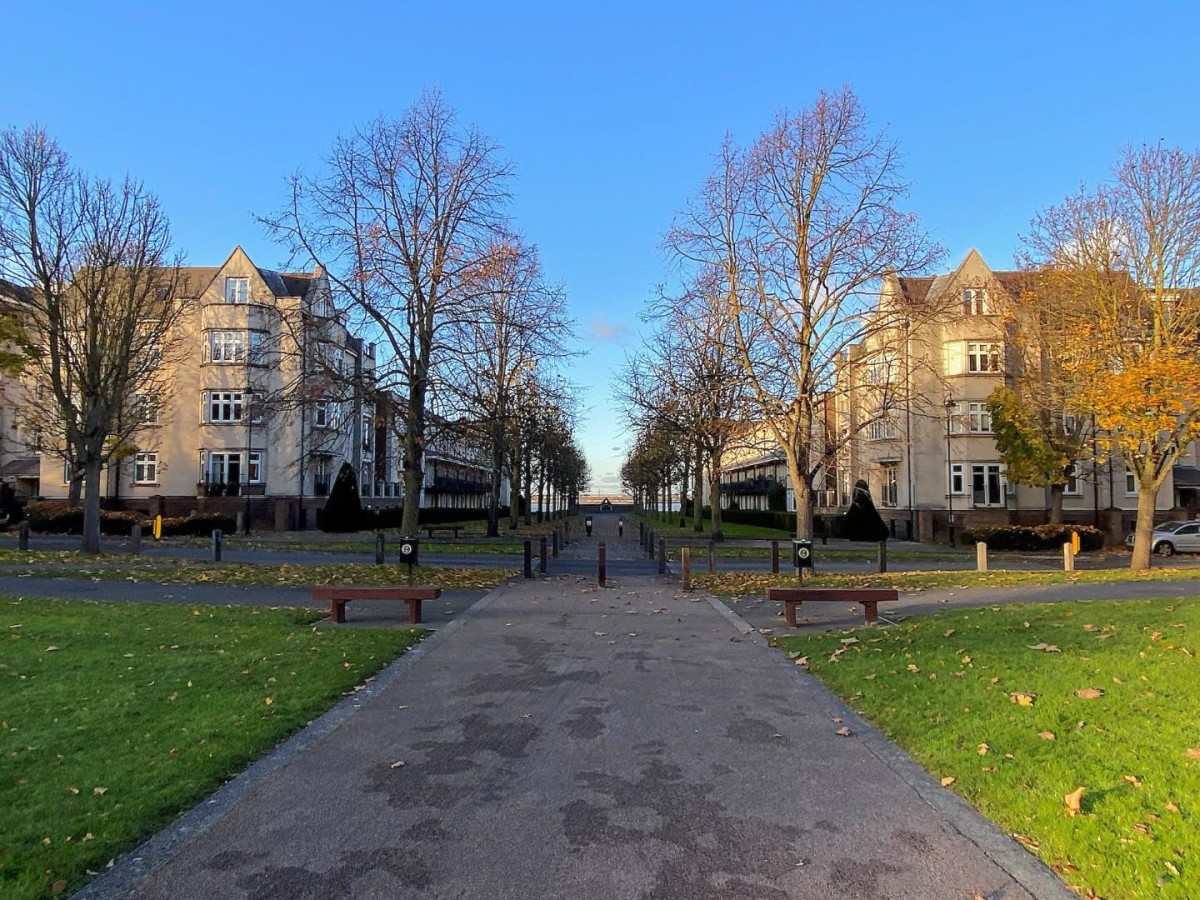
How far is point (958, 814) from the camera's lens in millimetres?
4883

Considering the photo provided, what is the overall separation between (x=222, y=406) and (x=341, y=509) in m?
8.79

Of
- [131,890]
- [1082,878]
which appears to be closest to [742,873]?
[1082,878]

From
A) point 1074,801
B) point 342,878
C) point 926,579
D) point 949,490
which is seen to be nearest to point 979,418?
point 949,490

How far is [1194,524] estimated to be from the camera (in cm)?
3291

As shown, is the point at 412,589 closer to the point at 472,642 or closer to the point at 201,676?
the point at 472,642

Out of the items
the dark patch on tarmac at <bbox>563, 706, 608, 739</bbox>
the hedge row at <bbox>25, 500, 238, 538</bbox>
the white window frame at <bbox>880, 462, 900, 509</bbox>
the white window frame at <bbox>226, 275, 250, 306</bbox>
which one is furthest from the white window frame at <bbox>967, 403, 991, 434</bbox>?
the dark patch on tarmac at <bbox>563, 706, 608, 739</bbox>

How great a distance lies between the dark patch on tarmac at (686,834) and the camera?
3979 mm

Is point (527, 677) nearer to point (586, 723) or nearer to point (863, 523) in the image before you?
point (586, 723)

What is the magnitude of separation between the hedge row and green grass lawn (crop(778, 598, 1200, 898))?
31.4 meters

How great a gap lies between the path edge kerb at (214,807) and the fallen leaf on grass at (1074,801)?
476 cm

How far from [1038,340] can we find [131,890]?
29223 mm

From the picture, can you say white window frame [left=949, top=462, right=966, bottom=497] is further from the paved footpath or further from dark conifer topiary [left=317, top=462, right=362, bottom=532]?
the paved footpath

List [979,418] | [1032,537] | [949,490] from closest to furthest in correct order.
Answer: [1032,537]
[949,490]
[979,418]

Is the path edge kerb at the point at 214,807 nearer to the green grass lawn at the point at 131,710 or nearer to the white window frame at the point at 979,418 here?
the green grass lawn at the point at 131,710
